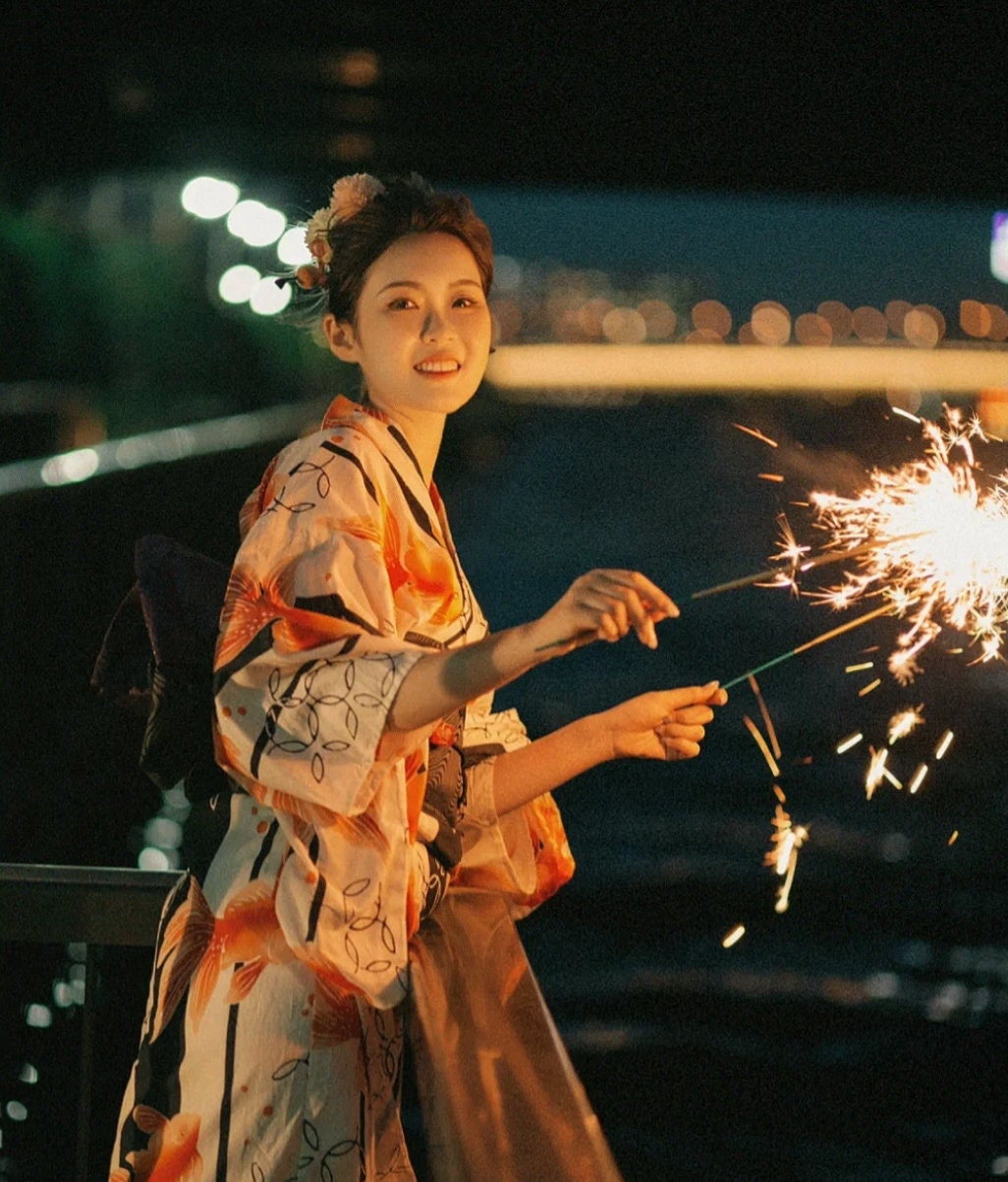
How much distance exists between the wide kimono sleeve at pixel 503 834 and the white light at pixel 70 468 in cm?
565

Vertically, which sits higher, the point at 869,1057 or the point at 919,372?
the point at 919,372

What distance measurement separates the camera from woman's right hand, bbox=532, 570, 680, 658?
5.47 feet

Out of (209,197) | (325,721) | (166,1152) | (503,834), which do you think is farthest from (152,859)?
(325,721)

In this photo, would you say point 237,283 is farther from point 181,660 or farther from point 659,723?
A: point 181,660

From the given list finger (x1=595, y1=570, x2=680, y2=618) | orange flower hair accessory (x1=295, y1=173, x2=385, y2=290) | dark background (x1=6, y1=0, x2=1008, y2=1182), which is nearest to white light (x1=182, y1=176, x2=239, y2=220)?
dark background (x1=6, y1=0, x2=1008, y2=1182)

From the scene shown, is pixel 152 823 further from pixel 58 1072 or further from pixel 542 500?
pixel 542 500

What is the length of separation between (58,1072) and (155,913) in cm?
190

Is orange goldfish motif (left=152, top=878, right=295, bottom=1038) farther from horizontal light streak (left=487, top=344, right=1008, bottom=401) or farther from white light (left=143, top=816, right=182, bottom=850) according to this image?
horizontal light streak (left=487, top=344, right=1008, bottom=401)

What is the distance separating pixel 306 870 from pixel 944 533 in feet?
3.02

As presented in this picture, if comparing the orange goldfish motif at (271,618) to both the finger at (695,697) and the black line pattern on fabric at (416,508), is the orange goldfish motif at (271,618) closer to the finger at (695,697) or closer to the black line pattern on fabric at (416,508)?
the black line pattern on fabric at (416,508)

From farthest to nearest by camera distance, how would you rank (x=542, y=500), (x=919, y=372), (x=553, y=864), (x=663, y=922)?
(x=542, y=500) < (x=919, y=372) < (x=663, y=922) < (x=553, y=864)

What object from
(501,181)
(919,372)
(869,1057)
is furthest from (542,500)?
(869,1057)

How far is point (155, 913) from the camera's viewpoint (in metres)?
2.38

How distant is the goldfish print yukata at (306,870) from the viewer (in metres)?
1.82
